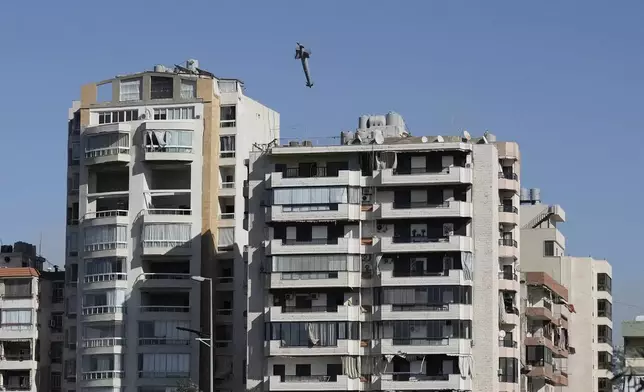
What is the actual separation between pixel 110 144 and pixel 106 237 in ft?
22.2

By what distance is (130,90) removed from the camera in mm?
120000

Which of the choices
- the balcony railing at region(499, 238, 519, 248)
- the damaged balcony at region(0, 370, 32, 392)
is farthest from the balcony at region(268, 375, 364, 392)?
the damaged balcony at region(0, 370, 32, 392)

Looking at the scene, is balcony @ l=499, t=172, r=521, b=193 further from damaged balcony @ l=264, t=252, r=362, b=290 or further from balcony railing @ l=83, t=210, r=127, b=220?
balcony railing @ l=83, t=210, r=127, b=220

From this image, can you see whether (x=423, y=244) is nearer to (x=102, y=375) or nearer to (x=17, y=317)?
(x=102, y=375)

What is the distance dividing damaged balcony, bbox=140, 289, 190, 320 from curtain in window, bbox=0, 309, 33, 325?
52.7ft

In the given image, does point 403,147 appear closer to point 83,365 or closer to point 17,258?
point 83,365

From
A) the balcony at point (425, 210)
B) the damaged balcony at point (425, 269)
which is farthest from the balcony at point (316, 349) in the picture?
the balcony at point (425, 210)

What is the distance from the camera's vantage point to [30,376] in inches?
4973

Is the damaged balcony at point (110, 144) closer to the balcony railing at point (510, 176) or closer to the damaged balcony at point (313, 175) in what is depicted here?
the damaged balcony at point (313, 175)

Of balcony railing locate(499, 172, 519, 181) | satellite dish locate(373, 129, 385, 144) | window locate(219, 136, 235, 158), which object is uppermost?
window locate(219, 136, 235, 158)

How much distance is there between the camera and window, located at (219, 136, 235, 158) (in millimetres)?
118125

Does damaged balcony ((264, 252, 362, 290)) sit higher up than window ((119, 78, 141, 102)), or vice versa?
window ((119, 78, 141, 102))

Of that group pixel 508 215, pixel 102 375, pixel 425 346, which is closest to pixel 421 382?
pixel 425 346

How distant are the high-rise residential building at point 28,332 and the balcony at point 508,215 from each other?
39.9 metres
